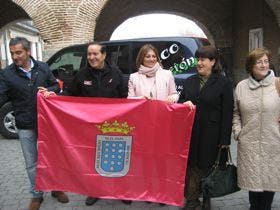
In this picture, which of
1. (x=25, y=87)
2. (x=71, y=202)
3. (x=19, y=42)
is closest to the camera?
(x=19, y=42)

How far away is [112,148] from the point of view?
4.28 m

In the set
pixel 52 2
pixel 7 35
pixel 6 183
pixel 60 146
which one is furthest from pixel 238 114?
pixel 7 35

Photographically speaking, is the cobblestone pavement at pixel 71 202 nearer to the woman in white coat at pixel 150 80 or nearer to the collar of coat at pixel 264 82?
the woman in white coat at pixel 150 80

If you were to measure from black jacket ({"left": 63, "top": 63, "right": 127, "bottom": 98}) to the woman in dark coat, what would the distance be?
80 cm

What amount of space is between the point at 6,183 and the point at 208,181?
3166 millimetres

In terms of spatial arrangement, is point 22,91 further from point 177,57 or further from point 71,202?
point 177,57

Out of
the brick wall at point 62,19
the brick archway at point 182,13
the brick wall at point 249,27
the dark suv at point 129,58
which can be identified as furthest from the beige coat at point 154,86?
the brick archway at point 182,13

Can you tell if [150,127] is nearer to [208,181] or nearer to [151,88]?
[151,88]

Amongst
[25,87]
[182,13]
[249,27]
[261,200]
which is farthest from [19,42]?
[182,13]

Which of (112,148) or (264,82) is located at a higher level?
(264,82)

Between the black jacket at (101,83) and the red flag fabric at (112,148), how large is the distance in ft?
0.97

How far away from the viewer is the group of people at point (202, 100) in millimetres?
3779

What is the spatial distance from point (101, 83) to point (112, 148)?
75 centimetres

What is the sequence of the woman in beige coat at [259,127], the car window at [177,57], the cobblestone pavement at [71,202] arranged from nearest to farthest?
the woman in beige coat at [259,127], the cobblestone pavement at [71,202], the car window at [177,57]
